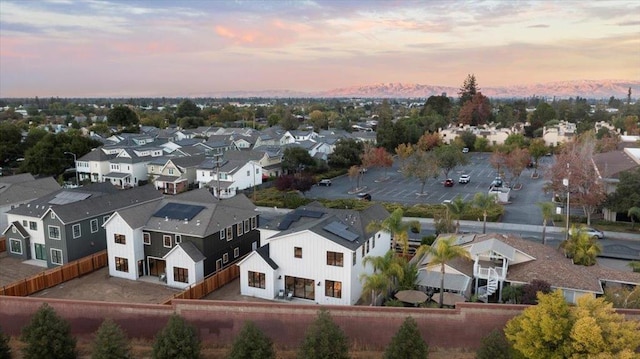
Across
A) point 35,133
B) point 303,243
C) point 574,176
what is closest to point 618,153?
point 574,176

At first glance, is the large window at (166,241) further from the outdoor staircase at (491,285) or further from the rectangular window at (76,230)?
the outdoor staircase at (491,285)

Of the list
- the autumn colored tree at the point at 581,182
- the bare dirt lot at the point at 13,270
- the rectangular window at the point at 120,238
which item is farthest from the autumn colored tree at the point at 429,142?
the bare dirt lot at the point at 13,270

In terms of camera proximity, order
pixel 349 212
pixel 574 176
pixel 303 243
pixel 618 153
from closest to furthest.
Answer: pixel 303 243 → pixel 349 212 → pixel 574 176 → pixel 618 153

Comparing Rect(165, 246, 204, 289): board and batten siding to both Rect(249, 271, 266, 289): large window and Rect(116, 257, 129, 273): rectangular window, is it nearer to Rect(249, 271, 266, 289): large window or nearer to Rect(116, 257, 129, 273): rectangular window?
Rect(116, 257, 129, 273): rectangular window

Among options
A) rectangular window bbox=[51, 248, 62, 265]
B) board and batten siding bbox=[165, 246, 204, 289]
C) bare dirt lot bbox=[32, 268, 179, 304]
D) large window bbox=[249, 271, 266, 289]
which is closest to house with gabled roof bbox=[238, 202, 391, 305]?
large window bbox=[249, 271, 266, 289]

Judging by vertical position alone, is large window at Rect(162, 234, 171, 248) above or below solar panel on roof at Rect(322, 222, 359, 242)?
below

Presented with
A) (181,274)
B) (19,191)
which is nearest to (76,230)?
(181,274)

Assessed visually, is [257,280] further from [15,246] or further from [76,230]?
[15,246]

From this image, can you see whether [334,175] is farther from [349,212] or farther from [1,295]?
[1,295]
